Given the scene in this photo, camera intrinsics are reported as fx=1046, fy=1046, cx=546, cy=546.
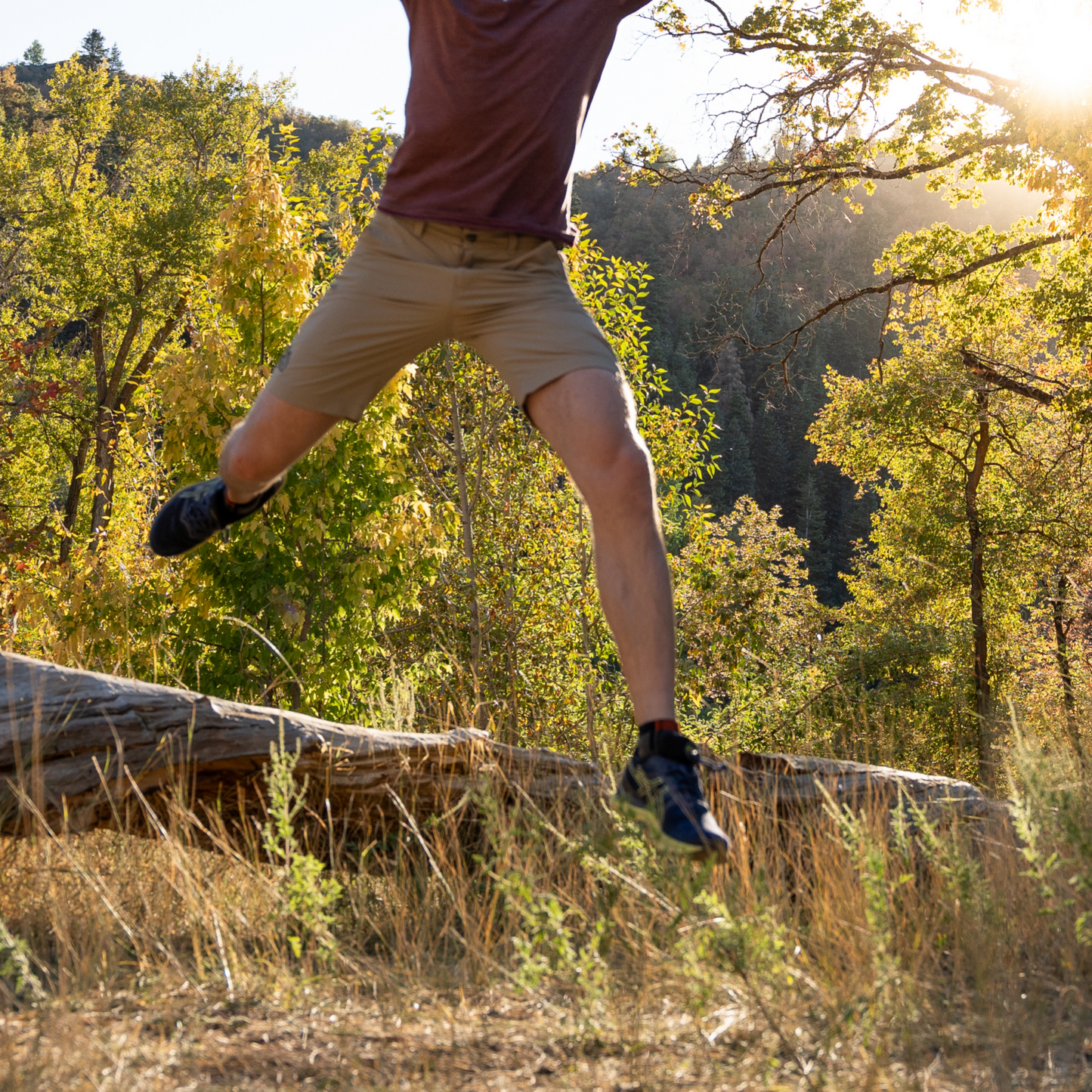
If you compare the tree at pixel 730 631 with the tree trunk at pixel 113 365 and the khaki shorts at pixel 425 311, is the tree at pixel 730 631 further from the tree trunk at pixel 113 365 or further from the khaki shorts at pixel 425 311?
the tree trunk at pixel 113 365

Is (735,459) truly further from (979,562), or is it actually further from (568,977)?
(568,977)

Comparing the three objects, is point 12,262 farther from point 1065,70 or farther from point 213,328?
point 1065,70

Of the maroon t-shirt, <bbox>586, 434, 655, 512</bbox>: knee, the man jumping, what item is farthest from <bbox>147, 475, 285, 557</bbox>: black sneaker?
<bbox>586, 434, 655, 512</bbox>: knee

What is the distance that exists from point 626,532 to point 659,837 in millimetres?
562

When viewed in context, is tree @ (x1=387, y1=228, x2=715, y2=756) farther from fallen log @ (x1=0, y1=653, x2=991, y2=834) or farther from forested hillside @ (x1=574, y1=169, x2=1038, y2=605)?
forested hillside @ (x1=574, y1=169, x2=1038, y2=605)

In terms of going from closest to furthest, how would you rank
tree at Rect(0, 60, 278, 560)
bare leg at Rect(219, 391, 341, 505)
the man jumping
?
1. the man jumping
2. bare leg at Rect(219, 391, 341, 505)
3. tree at Rect(0, 60, 278, 560)

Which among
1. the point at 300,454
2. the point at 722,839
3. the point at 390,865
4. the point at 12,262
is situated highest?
the point at 12,262

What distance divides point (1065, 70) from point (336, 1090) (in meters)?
11.0

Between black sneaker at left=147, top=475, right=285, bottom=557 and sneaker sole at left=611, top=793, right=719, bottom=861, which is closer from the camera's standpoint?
sneaker sole at left=611, top=793, right=719, bottom=861

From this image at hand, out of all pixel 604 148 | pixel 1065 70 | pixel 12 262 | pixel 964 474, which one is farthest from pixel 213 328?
pixel 12 262

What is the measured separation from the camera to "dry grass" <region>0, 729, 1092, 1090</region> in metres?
1.50

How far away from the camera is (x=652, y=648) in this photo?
1.93 metres

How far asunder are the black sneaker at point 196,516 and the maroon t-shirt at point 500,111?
0.82 m

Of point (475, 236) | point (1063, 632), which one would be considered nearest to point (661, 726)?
point (475, 236)
